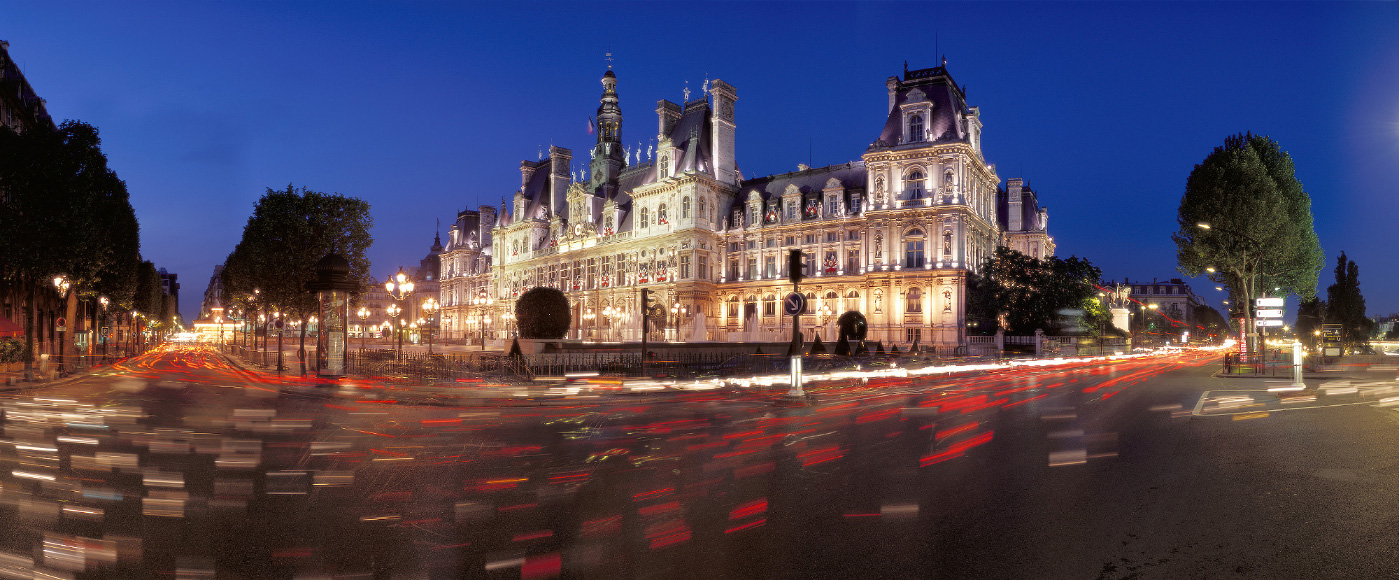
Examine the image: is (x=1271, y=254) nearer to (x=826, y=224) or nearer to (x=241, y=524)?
(x=826, y=224)

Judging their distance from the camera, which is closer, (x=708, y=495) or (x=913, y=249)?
(x=708, y=495)

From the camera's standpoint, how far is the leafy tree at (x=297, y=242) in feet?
134

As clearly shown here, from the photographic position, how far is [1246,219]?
3878 centimetres

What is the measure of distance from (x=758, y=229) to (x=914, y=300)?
16802mm

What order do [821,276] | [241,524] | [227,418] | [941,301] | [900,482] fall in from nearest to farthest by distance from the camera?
[241,524] → [900,482] → [227,418] → [941,301] → [821,276]

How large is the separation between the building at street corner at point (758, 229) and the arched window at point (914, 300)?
11 cm

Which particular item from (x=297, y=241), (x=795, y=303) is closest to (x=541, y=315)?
(x=297, y=241)

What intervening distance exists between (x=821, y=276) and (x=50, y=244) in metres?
49.1

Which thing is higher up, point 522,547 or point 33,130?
point 33,130

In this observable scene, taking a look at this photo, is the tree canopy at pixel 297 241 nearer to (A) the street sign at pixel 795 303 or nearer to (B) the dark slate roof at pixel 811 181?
(A) the street sign at pixel 795 303

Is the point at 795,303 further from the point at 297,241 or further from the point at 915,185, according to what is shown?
the point at 915,185

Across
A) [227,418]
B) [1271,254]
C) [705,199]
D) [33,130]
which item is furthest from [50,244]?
[1271,254]

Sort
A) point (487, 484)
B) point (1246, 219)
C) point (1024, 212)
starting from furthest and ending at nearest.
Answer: point (1024, 212) < point (1246, 219) < point (487, 484)

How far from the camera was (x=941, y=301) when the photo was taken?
5166 cm
